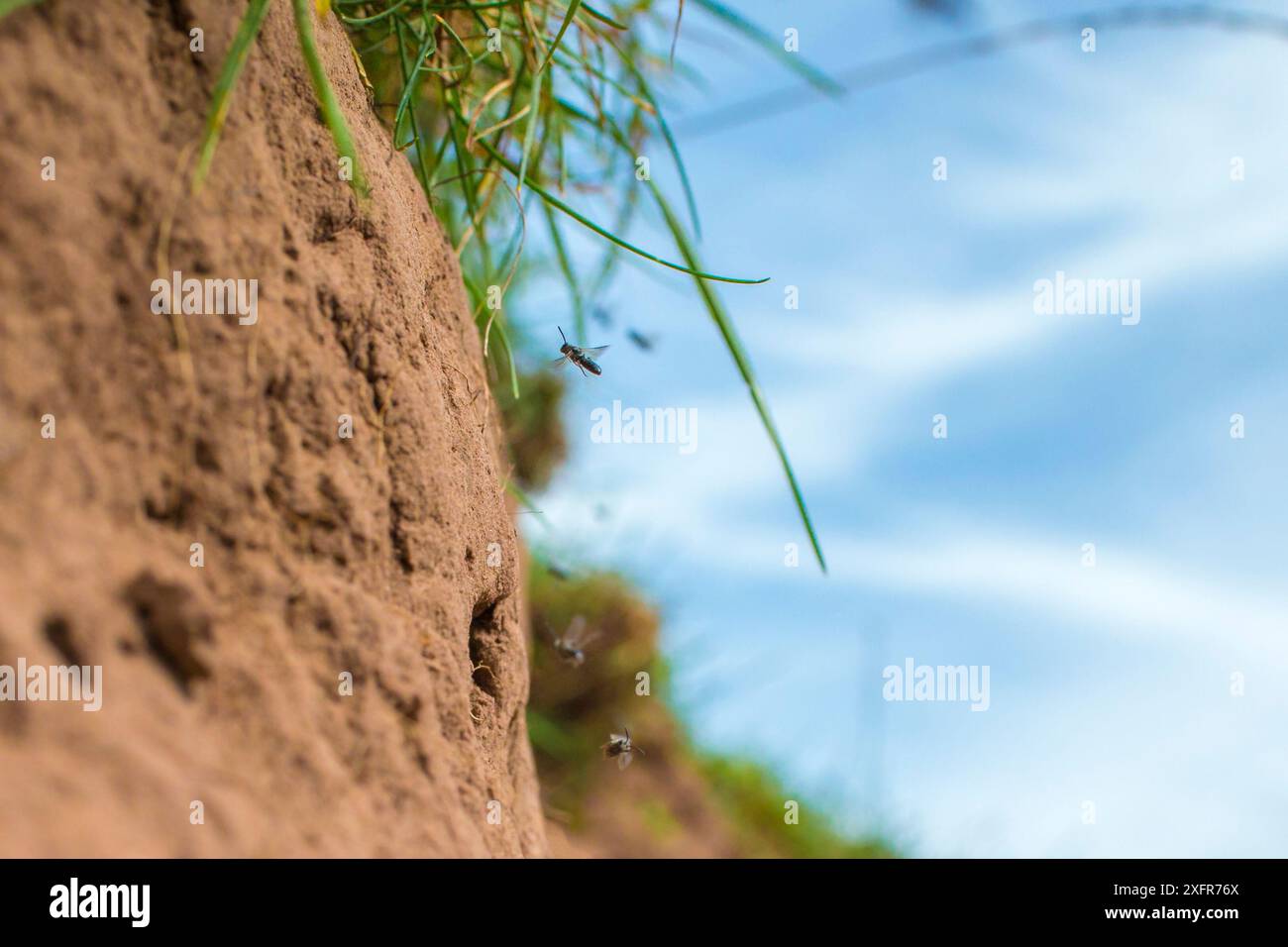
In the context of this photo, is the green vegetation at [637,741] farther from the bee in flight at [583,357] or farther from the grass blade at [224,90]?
the grass blade at [224,90]

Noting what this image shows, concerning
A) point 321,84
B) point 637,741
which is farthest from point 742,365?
point 637,741

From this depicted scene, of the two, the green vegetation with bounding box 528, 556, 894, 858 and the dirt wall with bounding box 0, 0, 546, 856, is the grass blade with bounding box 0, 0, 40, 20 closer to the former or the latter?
the dirt wall with bounding box 0, 0, 546, 856

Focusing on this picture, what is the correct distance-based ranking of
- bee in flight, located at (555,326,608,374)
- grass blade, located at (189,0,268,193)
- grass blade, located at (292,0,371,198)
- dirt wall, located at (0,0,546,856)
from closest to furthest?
dirt wall, located at (0,0,546,856) → grass blade, located at (189,0,268,193) → grass blade, located at (292,0,371,198) → bee in flight, located at (555,326,608,374)

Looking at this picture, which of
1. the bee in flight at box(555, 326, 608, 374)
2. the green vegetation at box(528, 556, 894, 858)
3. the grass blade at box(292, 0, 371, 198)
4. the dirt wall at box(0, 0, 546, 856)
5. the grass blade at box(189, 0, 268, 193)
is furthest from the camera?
the green vegetation at box(528, 556, 894, 858)

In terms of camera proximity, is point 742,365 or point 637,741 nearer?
point 742,365

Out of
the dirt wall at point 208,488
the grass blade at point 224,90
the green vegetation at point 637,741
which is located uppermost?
the grass blade at point 224,90

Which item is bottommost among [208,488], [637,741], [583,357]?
[637,741]

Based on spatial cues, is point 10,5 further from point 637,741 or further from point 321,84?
point 637,741

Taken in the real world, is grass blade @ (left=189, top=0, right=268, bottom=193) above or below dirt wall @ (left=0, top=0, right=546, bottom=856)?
above

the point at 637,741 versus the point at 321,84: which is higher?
the point at 321,84

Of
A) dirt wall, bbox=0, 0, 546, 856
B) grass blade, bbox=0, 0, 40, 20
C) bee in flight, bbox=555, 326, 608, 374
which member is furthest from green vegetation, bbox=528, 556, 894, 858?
grass blade, bbox=0, 0, 40, 20

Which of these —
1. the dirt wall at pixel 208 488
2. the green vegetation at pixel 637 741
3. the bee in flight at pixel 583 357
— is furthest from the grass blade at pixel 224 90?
the green vegetation at pixel 637 741

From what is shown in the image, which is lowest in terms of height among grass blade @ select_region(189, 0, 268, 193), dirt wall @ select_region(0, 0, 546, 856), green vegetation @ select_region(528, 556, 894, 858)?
green vegetation @ select_region(528, 556, 894, 858)
